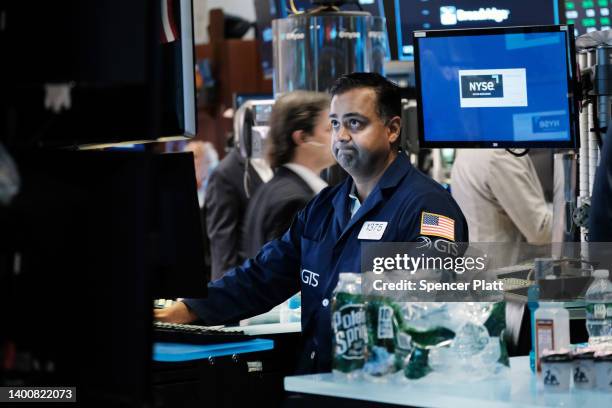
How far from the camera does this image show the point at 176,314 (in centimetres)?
355

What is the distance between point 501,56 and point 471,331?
146cm

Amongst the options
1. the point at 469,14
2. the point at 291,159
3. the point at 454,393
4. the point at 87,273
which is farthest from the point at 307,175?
the point at 87,273

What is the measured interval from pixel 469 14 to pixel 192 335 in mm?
2323

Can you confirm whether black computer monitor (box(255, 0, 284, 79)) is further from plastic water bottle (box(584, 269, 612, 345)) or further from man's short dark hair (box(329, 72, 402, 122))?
plastic water bottle (box(584, 269, 612, 345))

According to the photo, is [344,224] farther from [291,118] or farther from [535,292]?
[291,118]

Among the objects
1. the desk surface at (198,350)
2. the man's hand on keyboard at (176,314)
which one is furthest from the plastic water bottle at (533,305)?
the man's hand on keyboard at (176,314)

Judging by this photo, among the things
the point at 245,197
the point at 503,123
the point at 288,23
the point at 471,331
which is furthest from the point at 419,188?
the point at 245,197

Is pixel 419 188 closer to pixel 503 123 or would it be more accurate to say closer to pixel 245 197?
pixel 503 123

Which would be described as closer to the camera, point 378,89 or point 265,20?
point 378,89

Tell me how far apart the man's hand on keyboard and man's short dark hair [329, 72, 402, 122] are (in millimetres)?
859

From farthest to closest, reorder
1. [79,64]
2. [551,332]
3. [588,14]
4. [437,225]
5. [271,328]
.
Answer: [588,14] → [271,328] → [437,225] → [551,332] → [79,64]

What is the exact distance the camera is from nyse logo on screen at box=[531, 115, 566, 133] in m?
3.85

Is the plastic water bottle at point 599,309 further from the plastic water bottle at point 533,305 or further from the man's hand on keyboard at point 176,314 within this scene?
the man's hand on keyboard at point 176,314

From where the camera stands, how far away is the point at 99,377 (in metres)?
1.96
